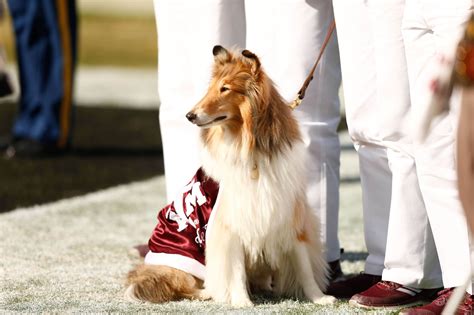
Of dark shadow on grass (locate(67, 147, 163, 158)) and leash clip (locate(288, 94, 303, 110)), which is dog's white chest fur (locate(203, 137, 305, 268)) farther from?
dark shadow on grass (locate(67, 147, 163, 158))

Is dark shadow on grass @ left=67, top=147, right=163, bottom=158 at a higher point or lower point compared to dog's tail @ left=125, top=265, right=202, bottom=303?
lower

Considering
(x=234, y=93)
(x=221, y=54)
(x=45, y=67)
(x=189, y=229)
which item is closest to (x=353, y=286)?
(x=189, y=229)

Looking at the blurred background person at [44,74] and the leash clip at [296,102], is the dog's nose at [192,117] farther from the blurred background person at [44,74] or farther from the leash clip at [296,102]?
the blurred background person at [44,74]

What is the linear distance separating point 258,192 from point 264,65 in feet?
2.45

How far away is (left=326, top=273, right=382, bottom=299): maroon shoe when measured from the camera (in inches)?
179

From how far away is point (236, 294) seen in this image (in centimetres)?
433

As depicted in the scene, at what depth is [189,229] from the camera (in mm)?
4539

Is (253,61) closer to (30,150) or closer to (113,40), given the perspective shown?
(30,150)

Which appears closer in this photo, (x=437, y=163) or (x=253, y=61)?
(x=437, y=163)

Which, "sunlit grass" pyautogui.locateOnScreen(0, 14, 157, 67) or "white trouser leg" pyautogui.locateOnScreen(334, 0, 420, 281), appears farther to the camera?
"sunlit grass" pyautogui.locateOnScreen(0, 14, 157, 67)

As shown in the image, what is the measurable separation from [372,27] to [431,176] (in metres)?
0.70

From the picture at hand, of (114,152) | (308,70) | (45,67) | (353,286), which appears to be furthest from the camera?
(114,152)

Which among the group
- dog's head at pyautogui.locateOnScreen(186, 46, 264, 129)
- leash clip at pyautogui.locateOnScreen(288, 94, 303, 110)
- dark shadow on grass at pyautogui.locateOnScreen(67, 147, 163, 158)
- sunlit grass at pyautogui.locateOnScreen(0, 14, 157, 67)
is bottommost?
sunlit grass at pyautogui.locateOnScreen(0, 14, 157, 67)

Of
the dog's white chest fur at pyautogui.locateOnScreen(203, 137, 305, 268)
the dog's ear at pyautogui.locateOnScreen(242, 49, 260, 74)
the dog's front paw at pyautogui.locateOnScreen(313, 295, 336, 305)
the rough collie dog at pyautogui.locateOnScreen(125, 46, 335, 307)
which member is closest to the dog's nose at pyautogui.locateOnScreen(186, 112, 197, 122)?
the rough collie dog at pyautogui.locateOnScreen(125, 46, 335, 307)
